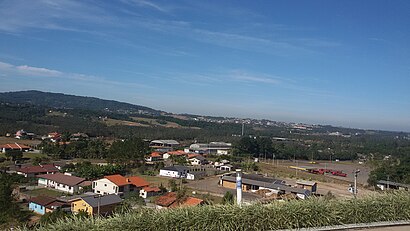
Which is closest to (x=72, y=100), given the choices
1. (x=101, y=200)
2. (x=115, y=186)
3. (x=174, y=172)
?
(x=174, y=172)

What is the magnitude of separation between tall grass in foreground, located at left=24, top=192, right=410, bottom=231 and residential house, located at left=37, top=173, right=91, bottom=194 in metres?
16.4

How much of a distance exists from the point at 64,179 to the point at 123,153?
21.9ft

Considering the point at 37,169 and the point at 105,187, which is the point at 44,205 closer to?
the point at 105,187

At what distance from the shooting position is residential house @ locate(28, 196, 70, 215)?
13320 mm

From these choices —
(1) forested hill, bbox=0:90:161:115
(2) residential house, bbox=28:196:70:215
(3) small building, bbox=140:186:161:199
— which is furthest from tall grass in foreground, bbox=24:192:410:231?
(1) forested hill, bbox=0:90:161:115

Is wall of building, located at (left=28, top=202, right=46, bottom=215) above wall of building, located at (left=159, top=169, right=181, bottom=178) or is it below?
above

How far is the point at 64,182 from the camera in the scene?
19078mm

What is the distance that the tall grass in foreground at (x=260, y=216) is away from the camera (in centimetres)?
342

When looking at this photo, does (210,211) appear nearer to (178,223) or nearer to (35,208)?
(178,223)

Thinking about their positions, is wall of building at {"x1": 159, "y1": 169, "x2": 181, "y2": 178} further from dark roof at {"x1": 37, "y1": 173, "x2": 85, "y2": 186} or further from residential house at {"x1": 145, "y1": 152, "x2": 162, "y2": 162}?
residential house at {"x1": 145, "y1": 152, "x2": 162, "y2": 162}

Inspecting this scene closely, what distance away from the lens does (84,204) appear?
12.9 meters

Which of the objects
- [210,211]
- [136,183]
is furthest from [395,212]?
[136,183]

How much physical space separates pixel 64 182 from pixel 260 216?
1765 cm

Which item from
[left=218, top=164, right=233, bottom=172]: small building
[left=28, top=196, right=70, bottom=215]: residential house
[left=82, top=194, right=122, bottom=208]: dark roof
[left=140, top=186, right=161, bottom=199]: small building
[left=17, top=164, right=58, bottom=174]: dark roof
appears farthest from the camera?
[left=218, top=164, right=233, bottom=172]: small building
